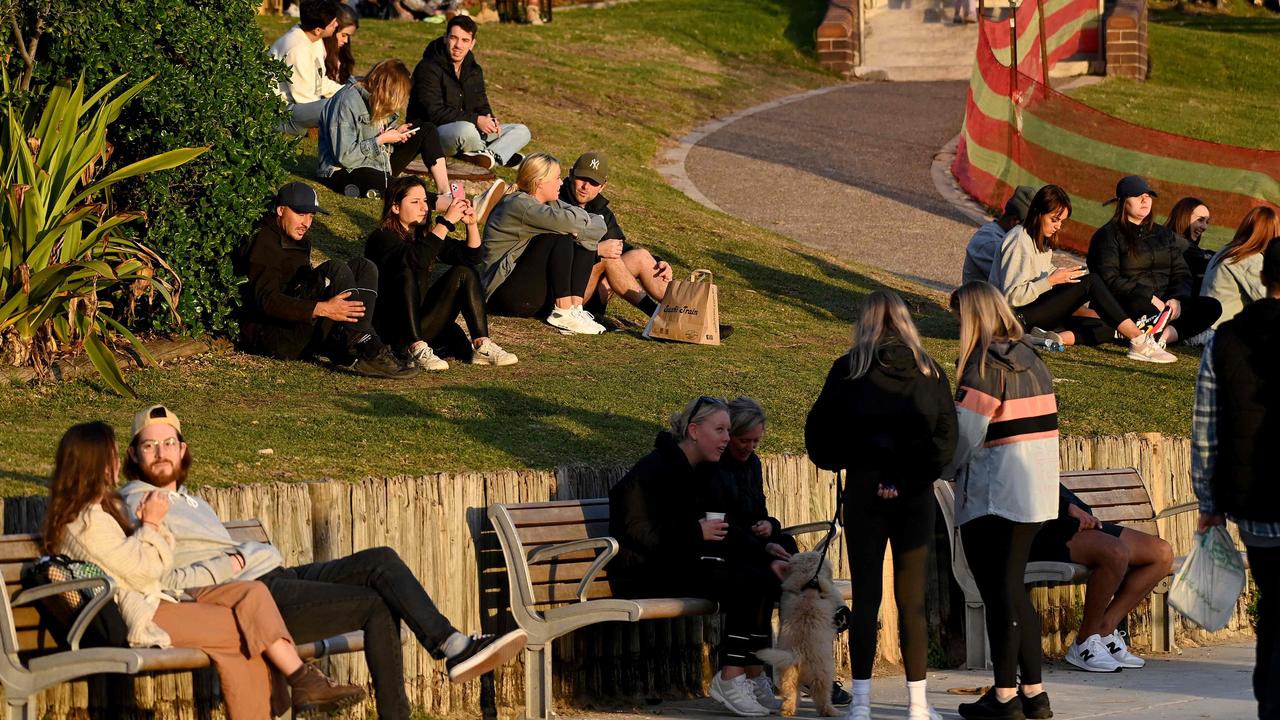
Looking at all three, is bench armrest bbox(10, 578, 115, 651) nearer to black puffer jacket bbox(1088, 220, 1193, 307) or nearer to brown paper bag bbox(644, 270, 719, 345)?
brown paper bag bbox(644, 270, 719, 345)

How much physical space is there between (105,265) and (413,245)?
6.25 feet

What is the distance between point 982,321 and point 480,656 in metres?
2.31

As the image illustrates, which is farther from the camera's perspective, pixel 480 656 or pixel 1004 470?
pixel 1004 470

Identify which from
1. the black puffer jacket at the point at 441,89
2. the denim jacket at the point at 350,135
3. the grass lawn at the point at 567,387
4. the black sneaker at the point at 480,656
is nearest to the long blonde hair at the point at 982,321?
the grass lawn at the point at 567,387

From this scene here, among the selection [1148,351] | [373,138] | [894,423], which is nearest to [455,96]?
[373,138]

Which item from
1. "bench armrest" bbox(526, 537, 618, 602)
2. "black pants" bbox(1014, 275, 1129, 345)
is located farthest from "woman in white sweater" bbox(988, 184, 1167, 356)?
"bench armrest" bbox(526, 537, 618, 602)

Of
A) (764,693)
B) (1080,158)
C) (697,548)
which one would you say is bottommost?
(764,693)

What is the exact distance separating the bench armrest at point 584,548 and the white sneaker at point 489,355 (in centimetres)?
325

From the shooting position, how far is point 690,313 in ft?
36.8

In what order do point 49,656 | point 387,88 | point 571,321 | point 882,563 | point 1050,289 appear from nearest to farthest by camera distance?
point 49,656, point 882,563, point 571,321, point 1050,289, point 387,88

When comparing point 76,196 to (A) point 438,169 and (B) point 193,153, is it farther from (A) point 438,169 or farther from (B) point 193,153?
(A) point 438,169

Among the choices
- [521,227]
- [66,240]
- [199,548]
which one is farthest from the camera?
[521,227]

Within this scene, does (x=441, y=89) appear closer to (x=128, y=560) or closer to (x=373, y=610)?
(x=373, y=610)

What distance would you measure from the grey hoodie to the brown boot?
0.45m
